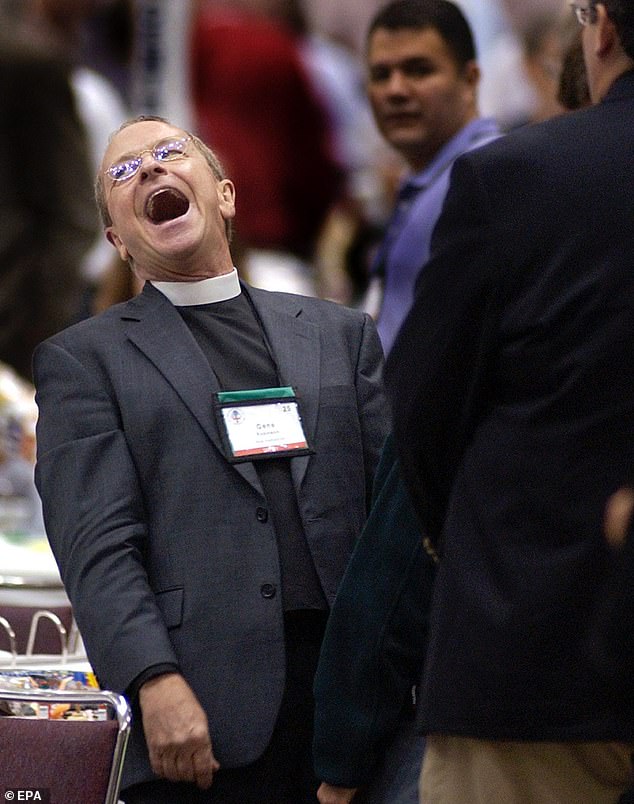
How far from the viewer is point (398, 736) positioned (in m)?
2.75

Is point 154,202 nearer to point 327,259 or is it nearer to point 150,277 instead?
point 150,277

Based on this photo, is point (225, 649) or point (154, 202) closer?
point (225, 649)

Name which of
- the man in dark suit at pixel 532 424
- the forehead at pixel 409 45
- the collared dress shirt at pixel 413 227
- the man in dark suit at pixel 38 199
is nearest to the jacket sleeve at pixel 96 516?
the man in dark suit at pixel 532 424

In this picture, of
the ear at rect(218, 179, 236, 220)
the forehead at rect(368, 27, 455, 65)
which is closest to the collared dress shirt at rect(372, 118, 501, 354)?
the forehead at rect(368, 27, 455, 65)

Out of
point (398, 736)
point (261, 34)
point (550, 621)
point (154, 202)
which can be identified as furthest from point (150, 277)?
point (261, 34)

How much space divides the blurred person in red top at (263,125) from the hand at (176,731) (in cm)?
485

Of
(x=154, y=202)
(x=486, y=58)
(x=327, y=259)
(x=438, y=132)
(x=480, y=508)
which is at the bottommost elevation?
(x=327, y=259)

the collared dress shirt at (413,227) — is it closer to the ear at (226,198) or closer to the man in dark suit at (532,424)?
the ear at (226,198)

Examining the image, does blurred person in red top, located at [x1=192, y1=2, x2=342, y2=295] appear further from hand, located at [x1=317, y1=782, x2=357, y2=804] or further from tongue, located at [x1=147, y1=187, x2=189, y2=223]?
hand, located at [x1=317, y1=782, x2=357, y2=804]

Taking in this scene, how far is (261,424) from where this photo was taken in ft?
9.39

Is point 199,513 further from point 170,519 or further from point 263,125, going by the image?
point 263,125

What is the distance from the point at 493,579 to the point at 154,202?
43.3 inches

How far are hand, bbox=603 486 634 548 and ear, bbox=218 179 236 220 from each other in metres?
1.28

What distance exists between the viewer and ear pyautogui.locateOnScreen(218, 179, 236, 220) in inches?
122
